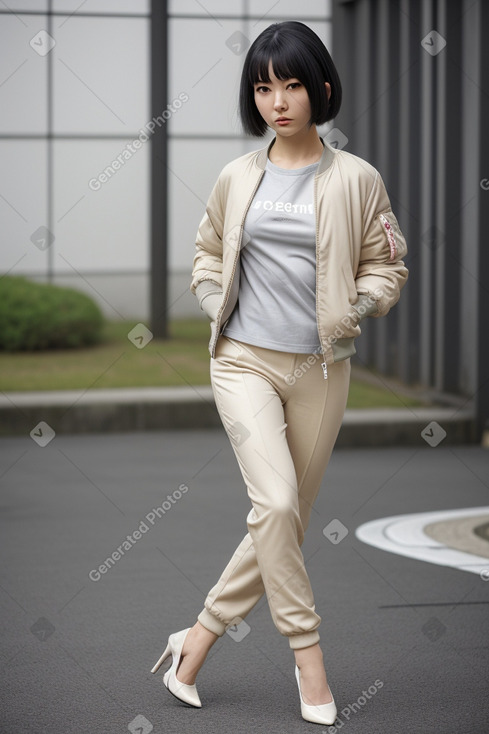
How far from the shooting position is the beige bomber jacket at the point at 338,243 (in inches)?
Result: 121

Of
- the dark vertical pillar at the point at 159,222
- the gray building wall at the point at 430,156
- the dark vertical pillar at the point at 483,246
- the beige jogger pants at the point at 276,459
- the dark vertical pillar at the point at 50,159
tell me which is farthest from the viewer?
the dark vertical pillar at the point at 159,222

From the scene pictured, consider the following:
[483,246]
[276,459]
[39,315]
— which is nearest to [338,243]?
[276,459]

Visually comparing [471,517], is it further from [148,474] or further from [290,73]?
[290,73]

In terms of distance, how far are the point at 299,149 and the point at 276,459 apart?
839 mm

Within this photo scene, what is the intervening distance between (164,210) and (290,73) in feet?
35.3

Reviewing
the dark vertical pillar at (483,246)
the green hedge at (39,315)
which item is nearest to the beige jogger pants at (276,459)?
the dark vertical pillar at (483,246)

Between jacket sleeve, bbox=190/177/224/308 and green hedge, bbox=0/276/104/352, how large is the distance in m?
9.26

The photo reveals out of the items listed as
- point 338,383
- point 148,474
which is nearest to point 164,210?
point 148,474

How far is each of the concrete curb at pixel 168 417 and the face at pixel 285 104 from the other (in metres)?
6.01

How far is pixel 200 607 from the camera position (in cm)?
438

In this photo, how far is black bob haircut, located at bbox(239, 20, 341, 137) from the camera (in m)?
3.00

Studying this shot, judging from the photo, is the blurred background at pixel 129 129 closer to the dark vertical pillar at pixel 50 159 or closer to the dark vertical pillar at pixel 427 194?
the dark vertical pillar at pixel 50 159

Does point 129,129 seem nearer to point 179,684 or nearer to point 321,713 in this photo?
point 179,684

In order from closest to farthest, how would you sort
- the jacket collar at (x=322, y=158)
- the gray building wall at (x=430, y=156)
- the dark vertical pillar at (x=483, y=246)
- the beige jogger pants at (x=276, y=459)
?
the beige jogger pants at (x=276, y=459) → the jacket collar at (x=322, y=158) → the dark vertical pillar at (x=483, y=246) → the gray building wall at (x=430, y=156)
